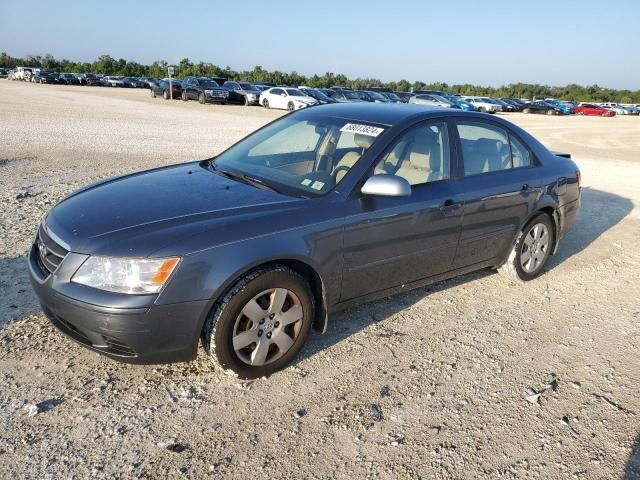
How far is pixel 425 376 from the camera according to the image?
337 centimetres

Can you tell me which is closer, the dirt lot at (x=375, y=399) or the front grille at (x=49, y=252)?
the dirt lot at (x=375, y=399)

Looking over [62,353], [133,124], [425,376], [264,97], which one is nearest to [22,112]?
[133,124]

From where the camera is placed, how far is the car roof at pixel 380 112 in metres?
4.00

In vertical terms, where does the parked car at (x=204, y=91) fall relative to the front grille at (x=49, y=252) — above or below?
above

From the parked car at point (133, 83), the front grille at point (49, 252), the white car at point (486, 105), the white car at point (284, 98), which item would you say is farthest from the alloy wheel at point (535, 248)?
the parked car at point (133, 83)

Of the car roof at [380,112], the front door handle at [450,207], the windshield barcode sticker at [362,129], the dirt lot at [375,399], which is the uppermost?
the car roof at [380,112]

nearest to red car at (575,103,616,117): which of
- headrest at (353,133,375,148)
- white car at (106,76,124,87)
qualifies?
white car at (106,76,124,87)

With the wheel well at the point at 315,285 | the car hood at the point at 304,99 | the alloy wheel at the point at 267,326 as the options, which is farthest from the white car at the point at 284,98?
the alloy wheel at the point at 267,326

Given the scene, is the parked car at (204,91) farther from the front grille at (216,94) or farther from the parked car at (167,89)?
the parked car at (167,89)

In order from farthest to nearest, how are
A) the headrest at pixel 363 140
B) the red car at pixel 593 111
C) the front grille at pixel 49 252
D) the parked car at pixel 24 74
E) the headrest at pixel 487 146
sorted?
the parked car at pixel 24 74, the red car at pixel 593 111, the headrest at pixel 487 146, the headrest at pixel 363 140, the front grille at pixel 49 252

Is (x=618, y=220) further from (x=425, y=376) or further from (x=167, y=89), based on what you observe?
(x=167, y=89)

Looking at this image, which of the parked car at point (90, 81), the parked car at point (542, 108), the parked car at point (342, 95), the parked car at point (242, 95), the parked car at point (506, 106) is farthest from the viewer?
the parked car at point (90, 81)

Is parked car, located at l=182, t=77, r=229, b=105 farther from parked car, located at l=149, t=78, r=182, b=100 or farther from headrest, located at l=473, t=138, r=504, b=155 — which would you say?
headrest, located at l=473, t=138, r=504, b=155

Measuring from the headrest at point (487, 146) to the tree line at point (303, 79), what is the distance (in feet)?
221
